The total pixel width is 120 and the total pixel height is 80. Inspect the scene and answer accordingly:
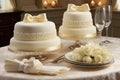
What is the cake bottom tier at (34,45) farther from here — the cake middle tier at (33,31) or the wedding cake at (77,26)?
the wedding cake at (77,26)

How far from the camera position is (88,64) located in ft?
4.68

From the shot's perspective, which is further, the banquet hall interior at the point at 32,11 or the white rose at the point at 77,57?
the banquet hall interior at the point at 32,11

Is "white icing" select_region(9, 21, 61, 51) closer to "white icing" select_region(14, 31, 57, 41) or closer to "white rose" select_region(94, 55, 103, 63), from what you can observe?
"white icing" select_region(14, 31, 57, 41)

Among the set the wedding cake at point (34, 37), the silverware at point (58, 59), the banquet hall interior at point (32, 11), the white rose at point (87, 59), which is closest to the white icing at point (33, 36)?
the wedding cake at point (34, 37)

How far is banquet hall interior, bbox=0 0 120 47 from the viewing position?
3.91m

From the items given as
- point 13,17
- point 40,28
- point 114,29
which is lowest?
point 114,29

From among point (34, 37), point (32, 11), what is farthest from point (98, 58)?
point (32, 11)

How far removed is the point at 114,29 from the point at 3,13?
1.89 meters

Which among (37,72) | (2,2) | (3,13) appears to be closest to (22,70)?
(37,72)

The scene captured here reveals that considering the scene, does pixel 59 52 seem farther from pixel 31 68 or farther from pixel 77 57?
pixel 31 68

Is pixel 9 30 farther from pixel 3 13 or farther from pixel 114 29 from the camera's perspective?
pixel 114 29

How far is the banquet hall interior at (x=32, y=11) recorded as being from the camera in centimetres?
391

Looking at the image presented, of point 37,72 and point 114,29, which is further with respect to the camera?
point 114,29

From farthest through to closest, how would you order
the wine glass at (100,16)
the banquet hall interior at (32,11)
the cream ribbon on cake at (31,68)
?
the banquet hall interior at (32,11) < the wine glass at (100,16) < the cream ribbon on cake at (31,68)
